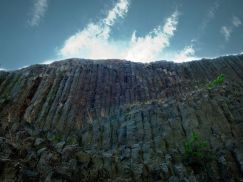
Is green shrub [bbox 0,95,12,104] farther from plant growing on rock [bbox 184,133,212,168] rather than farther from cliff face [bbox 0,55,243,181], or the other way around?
plant growing on rock [bbox 184,133,212,168]

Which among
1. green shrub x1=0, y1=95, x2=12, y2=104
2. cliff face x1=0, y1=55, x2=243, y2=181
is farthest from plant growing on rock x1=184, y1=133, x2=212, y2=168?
green shrub x1=0, y1=95, x2=12, y2=104

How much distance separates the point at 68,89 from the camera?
109 feet

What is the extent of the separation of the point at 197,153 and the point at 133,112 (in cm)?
929

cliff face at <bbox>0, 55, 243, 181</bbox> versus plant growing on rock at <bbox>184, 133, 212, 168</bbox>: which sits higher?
cliff face at <bbox>0, 55, 243, 181</bbox>

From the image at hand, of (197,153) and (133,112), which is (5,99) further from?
(197,153)

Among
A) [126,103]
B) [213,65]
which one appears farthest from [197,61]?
[126,103]

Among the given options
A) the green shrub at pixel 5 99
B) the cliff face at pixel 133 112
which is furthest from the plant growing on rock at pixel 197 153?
the green shrub at pixel 5 99

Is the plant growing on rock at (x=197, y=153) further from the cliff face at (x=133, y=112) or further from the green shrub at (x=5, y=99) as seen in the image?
the green shrub at (x=5, y=99)

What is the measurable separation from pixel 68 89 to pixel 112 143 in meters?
13.4

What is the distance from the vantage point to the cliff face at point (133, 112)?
629 inches

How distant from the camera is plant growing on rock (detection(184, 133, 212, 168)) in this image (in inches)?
670

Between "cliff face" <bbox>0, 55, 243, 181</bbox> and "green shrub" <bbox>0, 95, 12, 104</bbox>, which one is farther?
"green shrub" <bbox>0, 95, 12, 104</bbox>

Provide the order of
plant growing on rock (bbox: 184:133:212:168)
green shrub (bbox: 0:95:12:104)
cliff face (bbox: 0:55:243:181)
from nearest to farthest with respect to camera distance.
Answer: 1. cliff face (bbox: 0:55:243:181)
2. plant growing on rock (bbox: 184:133:212:168)
3. green shrub (bbox: 0:95:12:104)

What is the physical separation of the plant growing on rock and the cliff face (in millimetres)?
387
